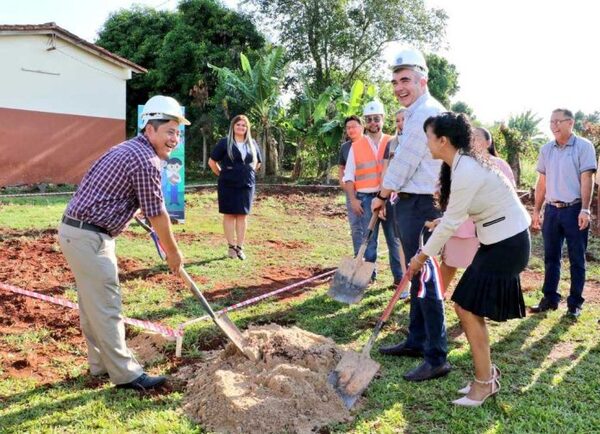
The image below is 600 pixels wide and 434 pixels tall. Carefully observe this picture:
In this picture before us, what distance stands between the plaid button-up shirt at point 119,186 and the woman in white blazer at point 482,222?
166 centimetres

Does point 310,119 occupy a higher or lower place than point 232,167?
higher

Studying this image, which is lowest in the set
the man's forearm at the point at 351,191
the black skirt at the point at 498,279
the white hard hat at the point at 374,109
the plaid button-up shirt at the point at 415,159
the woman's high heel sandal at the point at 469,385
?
the woman's high heel sandal at the point at 469,385

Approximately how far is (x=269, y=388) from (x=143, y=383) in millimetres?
835

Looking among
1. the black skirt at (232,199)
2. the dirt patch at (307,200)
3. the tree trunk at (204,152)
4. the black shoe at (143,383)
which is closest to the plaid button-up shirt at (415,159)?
the black shoe at (143,383)

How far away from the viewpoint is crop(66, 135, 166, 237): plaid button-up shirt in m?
3.13

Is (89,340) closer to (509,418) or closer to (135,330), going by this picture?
(135,330)

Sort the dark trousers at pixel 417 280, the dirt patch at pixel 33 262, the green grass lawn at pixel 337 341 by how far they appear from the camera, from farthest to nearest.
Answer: the dirt patch at pixel 33 262 < the dark trousers at pixel 417 280 < the green grass lawn at pixel 337 341

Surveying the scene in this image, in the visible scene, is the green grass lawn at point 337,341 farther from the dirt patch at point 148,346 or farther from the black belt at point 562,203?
the black belt at point 562,203

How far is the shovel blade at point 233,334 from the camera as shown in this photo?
3670mm

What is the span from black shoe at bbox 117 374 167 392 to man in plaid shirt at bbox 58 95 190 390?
0.05 feet

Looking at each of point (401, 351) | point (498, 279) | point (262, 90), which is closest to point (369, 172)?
point (401, 351)

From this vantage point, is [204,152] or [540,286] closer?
[540,286]

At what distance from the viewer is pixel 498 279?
10.3 feet

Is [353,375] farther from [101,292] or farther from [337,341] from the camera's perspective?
[101,292]
